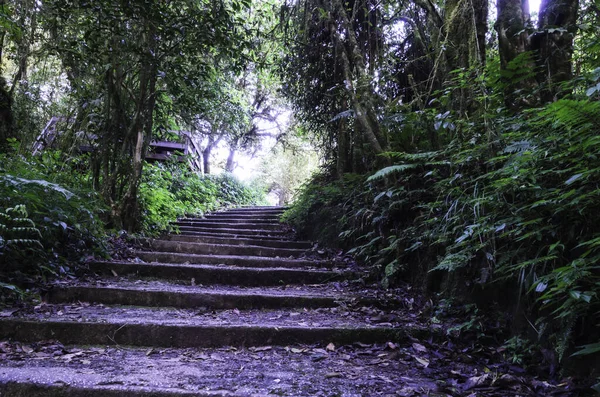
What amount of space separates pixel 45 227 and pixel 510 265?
3510 mm

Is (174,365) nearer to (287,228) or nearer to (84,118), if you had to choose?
(84,118)

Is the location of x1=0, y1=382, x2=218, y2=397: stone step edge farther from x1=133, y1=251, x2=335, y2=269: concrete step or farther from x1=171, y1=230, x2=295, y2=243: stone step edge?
x1=171, y1=230, x2=295, y2=243: stone step edge

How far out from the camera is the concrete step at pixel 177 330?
88.3 inches

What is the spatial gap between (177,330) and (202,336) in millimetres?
165

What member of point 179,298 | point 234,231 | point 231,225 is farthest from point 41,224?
point 231,225

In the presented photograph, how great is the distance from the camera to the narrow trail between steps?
1695 millimetres

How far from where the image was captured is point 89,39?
4152 millimetres

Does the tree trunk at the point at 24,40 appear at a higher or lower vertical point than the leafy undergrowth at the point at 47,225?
higher

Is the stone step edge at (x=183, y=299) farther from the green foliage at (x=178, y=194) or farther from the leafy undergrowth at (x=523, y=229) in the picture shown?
the green foliage at (x=178, y=194)

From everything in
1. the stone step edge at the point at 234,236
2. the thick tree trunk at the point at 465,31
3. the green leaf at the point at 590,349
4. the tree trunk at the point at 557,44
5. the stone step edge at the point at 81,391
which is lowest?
the stone step edge at the point at 81,391

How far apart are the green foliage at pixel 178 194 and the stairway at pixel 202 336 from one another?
195cm

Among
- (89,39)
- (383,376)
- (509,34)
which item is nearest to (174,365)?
(383,376)

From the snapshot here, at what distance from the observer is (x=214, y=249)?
192 inches

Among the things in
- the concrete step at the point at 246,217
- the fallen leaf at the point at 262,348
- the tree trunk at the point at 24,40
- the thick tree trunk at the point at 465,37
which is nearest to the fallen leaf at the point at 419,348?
the fallen leaf at the point at 262,348
